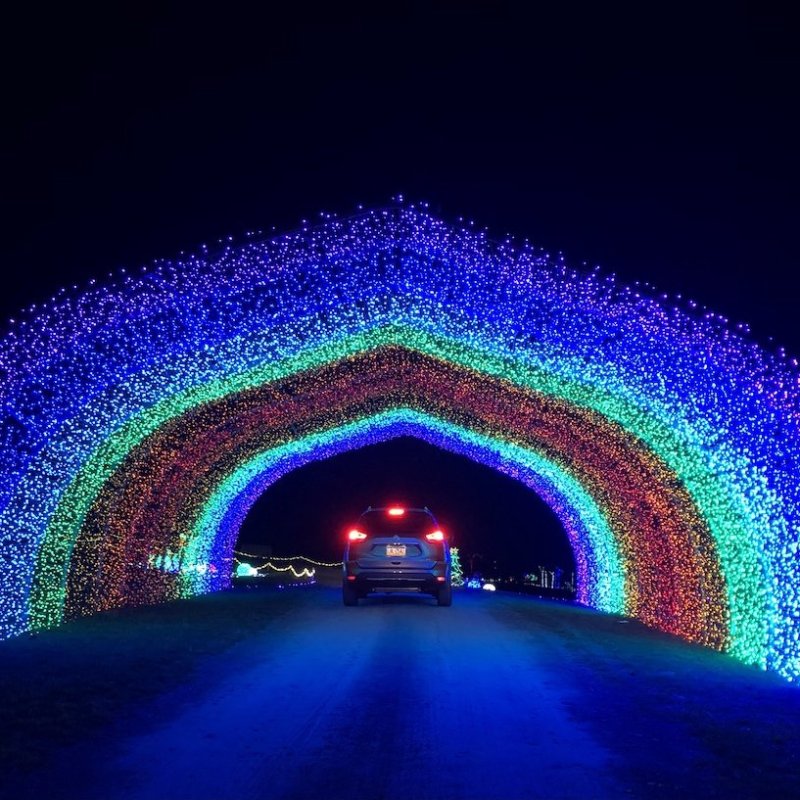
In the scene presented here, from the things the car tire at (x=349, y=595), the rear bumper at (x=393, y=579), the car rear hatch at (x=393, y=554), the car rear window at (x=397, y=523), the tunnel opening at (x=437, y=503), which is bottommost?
the car tire at (x=349, y=595)

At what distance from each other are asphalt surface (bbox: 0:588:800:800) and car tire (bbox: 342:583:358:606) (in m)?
5.80

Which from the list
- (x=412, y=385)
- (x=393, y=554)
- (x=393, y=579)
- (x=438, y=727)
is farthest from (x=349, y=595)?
(x=438, y=727)

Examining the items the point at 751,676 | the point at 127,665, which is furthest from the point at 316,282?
the point at 751,676

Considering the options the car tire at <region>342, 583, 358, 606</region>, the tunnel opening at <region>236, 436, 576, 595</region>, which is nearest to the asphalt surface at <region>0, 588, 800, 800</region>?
the car tire at <region>342, 583, 358, 606</region>

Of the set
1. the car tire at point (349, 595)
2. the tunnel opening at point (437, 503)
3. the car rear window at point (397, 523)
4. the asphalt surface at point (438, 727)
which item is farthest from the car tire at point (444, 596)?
the tunnel opening at point (437, 503)

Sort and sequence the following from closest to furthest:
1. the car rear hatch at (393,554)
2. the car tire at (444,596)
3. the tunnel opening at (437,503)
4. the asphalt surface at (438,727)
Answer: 1. the asphalt surface at (438,727)
2. the car rear hatch at (393,554)
3. the car tire at (444,596)
4. the tunnel opening at (437,503)

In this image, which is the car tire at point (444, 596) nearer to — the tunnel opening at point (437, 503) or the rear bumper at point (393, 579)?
the rear bumper at point (393, 579)

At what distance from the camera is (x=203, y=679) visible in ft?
34.0

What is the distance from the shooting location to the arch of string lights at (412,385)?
1224 centimetres

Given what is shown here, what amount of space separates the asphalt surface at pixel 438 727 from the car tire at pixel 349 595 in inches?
228

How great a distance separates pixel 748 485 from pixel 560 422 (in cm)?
644

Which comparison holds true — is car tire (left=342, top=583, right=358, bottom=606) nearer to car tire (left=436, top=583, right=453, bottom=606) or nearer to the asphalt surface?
car tire (left=436, top=583, right=453, bottom=606)

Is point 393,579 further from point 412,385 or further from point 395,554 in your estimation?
point 412,385

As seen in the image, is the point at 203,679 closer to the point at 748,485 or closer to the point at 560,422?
the point at 748,485
